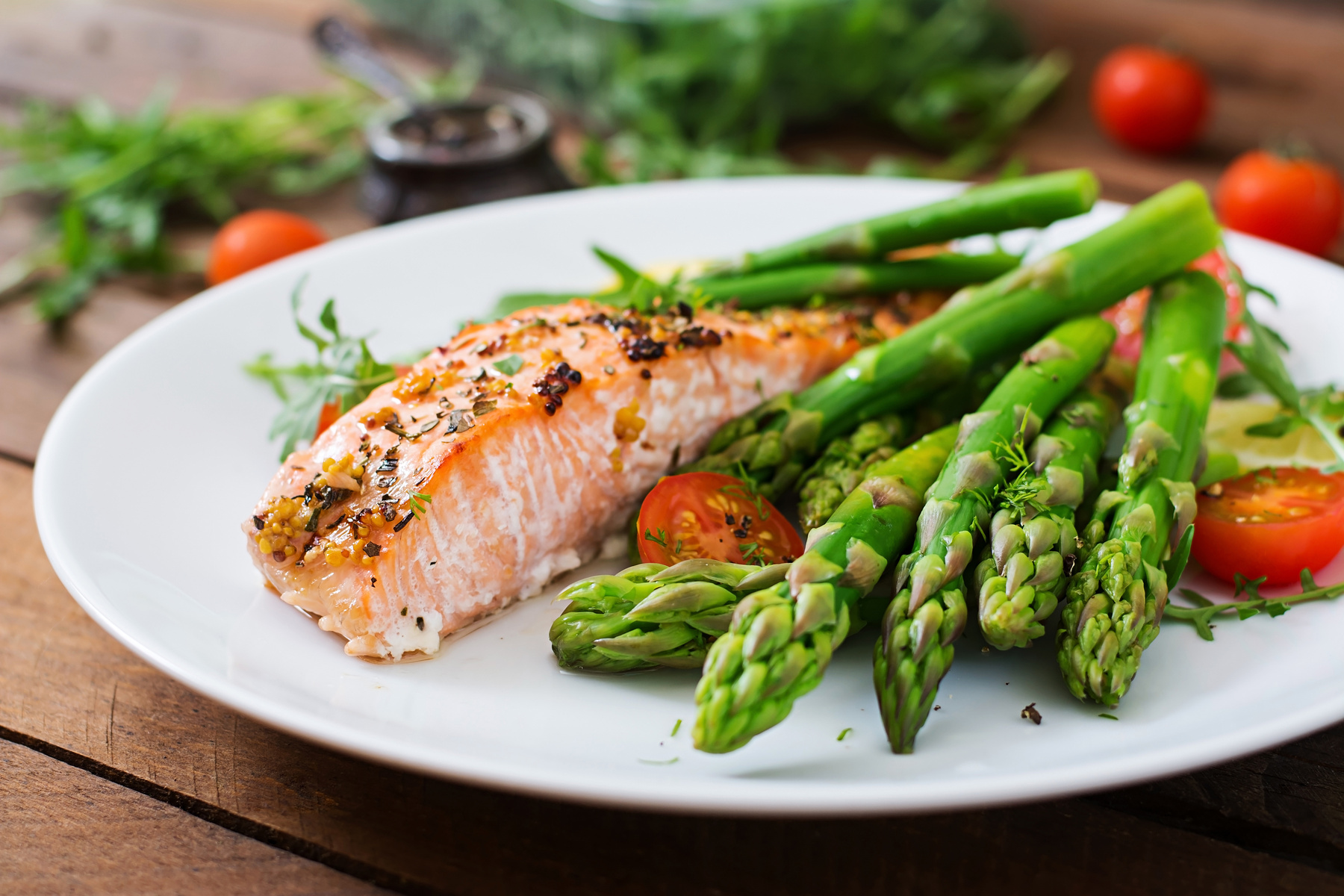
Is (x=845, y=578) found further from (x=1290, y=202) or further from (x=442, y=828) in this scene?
(x=1290, y=202)

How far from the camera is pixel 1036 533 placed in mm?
2100

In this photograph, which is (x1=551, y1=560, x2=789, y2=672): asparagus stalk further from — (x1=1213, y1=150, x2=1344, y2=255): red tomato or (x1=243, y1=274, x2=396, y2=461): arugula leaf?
(x1=1213, y1=150, x2=1344, y2=255): red tomato

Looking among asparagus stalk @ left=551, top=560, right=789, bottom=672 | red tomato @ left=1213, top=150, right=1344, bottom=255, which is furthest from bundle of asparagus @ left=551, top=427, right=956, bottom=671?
red tomato @ left=1213, top=150, right=1344, bottom=255

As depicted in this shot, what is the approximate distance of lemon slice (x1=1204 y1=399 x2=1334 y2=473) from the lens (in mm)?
2736

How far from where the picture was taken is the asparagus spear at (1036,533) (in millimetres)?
1977

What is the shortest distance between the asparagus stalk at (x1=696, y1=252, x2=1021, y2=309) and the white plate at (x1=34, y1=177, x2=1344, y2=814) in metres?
0.97

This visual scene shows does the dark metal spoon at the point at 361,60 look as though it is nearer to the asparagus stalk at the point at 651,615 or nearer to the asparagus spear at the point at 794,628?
the asparagus stalk at the point at 651,615

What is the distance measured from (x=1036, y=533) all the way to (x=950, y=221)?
4.22ft

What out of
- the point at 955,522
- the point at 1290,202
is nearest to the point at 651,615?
the point at 955,522

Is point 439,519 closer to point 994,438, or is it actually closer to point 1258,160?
point 994,438

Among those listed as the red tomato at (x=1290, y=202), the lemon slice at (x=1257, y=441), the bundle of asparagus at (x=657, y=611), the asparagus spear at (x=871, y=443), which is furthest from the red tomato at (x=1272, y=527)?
the red tomato at (x=1290, y=202)

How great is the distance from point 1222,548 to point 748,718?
50.7 inches

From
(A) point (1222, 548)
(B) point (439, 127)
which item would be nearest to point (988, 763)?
(A) point (1222, 548)

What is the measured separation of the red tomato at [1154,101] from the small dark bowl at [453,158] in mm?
2715
